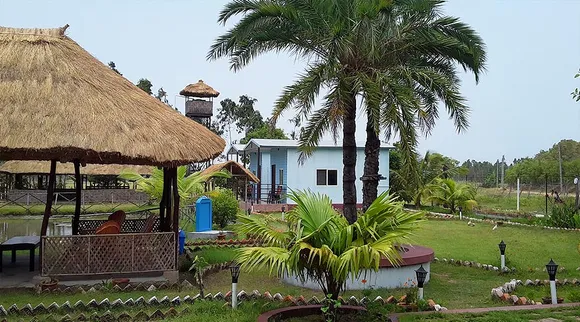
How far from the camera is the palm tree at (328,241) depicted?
22.0ft

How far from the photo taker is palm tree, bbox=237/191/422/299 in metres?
6.71

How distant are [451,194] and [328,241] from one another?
23.6m

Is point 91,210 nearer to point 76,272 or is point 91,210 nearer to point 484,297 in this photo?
point 76,272

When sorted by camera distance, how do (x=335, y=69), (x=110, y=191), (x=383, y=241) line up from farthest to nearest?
(x=110, y=191) → (x=335, y=69) → (x=383, y=241)

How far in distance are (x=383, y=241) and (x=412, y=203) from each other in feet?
90.4

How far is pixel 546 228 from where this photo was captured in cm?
2080

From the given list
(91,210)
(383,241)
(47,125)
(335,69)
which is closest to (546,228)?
(335,69)

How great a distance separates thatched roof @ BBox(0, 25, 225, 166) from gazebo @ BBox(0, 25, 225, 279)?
0.7 inches

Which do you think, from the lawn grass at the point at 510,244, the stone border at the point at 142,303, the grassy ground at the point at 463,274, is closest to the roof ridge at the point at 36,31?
the grassy ground at the point at 463,274

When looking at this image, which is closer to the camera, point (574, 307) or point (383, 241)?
point (383, 241)

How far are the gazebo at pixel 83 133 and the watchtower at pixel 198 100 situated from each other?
2728 centimetres

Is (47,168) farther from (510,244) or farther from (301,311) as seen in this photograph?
(301,311)

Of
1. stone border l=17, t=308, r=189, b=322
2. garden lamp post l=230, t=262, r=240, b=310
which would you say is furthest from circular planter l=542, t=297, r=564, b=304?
stone border l=17, t=308, r=189, b=322

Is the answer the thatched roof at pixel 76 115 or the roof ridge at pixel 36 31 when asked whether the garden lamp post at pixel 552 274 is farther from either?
the roof ridge at pixel 36 31
